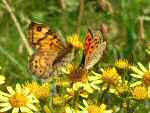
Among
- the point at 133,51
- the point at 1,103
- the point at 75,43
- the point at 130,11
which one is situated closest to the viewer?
the point at 1,103

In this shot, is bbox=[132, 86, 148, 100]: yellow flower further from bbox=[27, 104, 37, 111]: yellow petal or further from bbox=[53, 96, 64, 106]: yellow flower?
bbox=[27, 104, 37, 111]: yellow petal

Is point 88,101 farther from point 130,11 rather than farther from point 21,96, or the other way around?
point 130,11

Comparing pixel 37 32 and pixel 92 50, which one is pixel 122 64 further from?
pixel 37 32

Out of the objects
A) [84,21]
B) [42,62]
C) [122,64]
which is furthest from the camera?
[84,21]

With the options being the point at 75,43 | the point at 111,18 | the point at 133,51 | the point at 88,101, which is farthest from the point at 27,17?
the point at 88,101

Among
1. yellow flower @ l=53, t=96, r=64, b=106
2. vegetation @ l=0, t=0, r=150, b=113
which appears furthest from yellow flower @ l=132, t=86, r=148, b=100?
yellow flower @ l=53, t=96, r=64, b=106

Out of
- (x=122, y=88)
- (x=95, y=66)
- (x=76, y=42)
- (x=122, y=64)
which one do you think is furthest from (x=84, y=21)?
(x=122, y=88)
